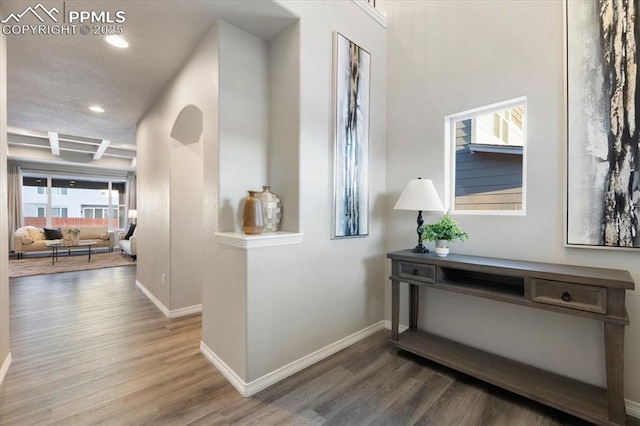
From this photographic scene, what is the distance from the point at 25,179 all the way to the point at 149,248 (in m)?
7.33

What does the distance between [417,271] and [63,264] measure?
785 cm

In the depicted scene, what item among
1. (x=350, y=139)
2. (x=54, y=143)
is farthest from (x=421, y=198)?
(x=54, y=143)

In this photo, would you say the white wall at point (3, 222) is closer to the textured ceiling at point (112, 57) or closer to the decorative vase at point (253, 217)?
the textured ceiling at point (112, 57)

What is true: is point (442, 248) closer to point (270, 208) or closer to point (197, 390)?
point (270, 208)

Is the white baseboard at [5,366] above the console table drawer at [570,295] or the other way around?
the other way around

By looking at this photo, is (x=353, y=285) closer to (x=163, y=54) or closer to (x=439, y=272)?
(x=439, y=272)

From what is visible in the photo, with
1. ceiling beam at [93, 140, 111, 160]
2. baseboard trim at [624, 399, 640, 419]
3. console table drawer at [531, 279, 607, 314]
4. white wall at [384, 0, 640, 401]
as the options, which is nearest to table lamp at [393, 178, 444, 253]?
white wall at [384, 0, 640, 401]

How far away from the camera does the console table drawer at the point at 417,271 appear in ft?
6.92

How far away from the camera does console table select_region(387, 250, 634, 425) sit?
1.46 metres

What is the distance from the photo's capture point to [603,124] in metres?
1.74

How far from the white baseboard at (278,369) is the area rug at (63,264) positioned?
209 inches

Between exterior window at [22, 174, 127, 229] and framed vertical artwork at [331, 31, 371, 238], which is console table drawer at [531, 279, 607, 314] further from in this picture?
exterior window at [22, 174, 127, 229]

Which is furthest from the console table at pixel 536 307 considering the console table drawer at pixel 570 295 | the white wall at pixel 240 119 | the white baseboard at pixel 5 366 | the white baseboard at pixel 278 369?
the white baseboard at pixel 5 366

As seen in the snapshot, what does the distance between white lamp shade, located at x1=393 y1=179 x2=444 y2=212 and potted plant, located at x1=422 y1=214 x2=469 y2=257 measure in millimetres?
133
